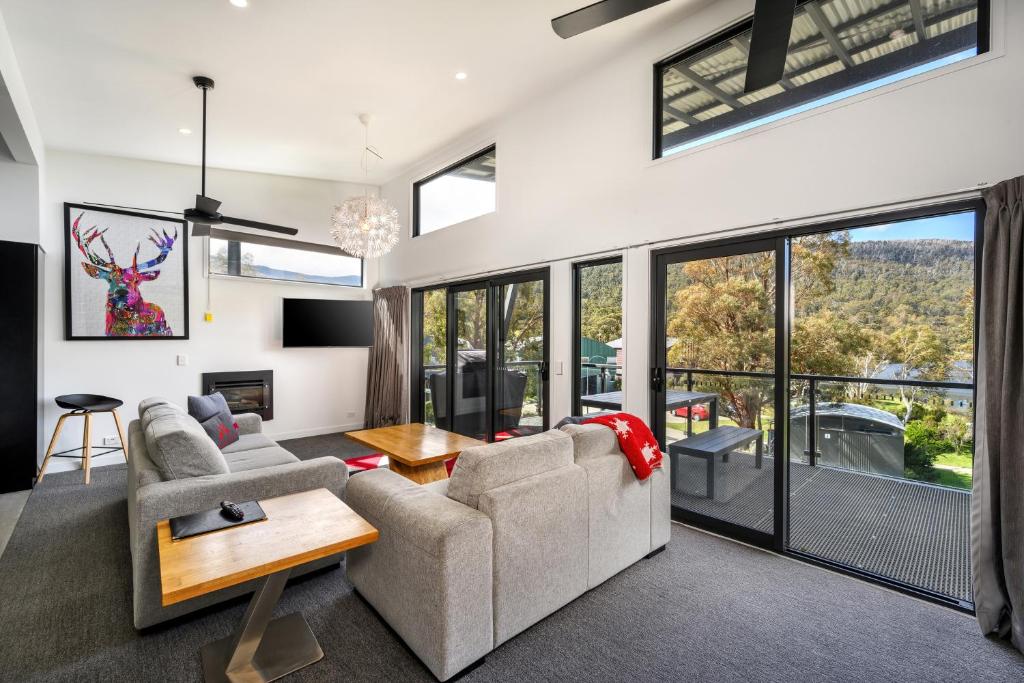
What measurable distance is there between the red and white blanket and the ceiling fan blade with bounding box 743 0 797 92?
1.70 m

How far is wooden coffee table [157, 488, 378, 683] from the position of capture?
1.46 metres

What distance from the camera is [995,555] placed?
82.4 inches

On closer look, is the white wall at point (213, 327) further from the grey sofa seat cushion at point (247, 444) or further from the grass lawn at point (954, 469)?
the grass lawn at point (954, 469)

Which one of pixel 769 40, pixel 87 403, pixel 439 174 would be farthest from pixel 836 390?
pixel 87 403

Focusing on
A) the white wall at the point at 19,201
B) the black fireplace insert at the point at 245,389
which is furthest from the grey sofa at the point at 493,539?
the white wall at the point at 19,201

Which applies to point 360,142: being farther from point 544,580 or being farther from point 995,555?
point 995,555

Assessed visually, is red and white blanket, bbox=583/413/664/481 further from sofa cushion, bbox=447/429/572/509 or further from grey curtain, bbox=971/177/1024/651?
grey curtain, bbox=971/177/1024/651

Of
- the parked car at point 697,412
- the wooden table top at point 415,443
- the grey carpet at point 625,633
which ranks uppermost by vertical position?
the parked car at point 697,412

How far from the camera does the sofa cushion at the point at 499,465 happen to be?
199 cm

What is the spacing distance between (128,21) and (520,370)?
374 centimetres

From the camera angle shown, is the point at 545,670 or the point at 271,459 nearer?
the point at 545,670

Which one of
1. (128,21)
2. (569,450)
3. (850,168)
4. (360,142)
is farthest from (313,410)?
(850,168)

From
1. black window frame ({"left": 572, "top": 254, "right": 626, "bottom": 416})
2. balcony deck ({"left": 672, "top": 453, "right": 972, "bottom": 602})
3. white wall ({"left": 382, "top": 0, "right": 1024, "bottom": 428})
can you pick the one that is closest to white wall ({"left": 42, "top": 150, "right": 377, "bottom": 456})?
white wall ({"left": 382, "top": 0, "right": 1024, "bottom": 428})

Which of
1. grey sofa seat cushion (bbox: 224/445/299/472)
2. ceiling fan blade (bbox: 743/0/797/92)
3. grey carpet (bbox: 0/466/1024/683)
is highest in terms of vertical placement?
ceiling fan blade (bbox: 743/0/797/92)
